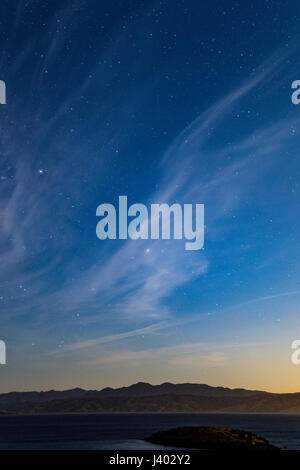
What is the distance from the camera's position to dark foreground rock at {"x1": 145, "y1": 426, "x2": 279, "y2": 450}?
81.6 metres

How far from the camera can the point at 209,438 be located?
93.1m

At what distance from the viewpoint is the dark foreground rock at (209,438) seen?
8162 cm
